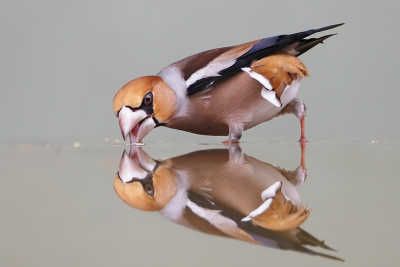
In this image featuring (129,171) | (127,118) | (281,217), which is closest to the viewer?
(281,217)

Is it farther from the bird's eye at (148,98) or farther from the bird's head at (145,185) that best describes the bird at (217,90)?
the bird's head at (145,185)

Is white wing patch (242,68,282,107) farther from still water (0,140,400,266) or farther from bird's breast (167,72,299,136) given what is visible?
still water (0,140,400,266)

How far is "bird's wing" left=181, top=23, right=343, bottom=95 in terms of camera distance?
1195mm

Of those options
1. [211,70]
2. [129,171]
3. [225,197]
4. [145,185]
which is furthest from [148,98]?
[225,197]

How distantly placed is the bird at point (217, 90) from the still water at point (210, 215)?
414mm

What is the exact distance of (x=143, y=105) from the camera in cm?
117

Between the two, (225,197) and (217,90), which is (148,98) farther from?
(225,197)

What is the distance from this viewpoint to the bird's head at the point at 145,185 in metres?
0.52

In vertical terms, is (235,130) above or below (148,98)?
below

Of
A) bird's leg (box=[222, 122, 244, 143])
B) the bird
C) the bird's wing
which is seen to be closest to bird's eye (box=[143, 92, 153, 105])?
the bird

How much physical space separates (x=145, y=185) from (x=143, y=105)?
588mm

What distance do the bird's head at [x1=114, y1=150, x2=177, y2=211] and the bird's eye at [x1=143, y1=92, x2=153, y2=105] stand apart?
347 millimetres

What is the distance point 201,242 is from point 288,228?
0.09 metres

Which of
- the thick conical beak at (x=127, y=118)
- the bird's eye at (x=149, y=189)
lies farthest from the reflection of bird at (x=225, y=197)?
the thick conical beak at (x=127, y=118)
